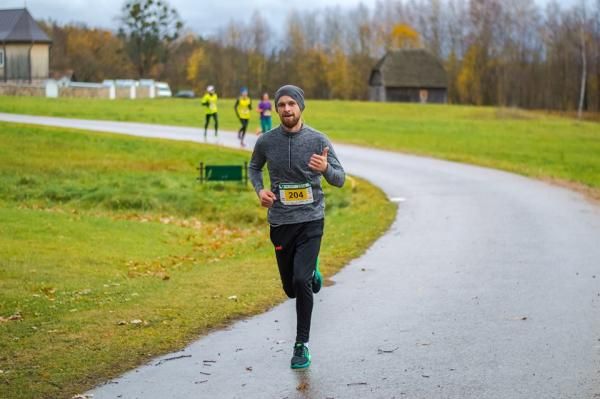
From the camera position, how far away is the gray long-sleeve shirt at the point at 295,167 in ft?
24.4

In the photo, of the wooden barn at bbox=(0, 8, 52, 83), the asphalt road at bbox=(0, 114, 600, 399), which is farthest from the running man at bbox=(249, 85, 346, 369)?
the wooden barn at bbox=(0, 8, 52, 83)

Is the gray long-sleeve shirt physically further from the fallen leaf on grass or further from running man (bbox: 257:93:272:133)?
running man (bbox: 257:93:272:133)

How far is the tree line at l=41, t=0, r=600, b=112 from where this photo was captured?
110688 millimetres

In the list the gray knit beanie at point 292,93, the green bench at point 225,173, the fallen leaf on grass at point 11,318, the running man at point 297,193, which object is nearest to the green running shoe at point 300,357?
the running man at point 297,193

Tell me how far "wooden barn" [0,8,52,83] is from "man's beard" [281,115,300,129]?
76758 millimetres

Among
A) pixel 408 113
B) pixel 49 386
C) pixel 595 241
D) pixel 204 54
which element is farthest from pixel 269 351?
pixel 204 54

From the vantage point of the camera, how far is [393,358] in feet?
24.9

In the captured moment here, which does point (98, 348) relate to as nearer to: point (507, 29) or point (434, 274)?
point (434, 274)

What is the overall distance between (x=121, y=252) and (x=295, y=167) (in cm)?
954

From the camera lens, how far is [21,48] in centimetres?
8175

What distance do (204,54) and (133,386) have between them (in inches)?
4852

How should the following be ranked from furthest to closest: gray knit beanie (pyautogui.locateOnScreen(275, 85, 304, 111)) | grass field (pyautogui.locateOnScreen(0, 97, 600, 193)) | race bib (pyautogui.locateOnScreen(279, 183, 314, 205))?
grass field (pyautogui.locateOnScreen(0, 97, 600, 193)) < race bib (pyautogui.locateOnScreen(279, 183, 314, 205)) < gray knit beanie (pyautogui.locateOnScreen(275, 85, 304, 111))

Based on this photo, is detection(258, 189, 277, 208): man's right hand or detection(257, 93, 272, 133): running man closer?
detection(258, 189, 277, 208): man's right hand

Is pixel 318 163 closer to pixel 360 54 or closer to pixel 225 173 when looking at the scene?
pixel 225 173
